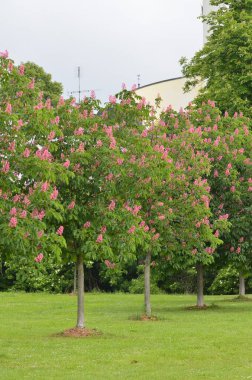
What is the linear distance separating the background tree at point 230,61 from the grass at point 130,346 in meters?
13.6

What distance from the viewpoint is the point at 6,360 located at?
16797mm

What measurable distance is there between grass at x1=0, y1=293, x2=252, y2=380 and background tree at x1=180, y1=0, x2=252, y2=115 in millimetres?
13593

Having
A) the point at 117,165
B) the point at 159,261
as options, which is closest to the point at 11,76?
the point at 117,165

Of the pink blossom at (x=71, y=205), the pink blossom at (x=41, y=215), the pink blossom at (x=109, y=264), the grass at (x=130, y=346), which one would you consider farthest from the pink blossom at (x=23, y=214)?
the pink blossom at (x=109, y=264)

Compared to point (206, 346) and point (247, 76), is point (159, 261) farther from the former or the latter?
point (247, 76)

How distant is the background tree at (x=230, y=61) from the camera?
4159cm

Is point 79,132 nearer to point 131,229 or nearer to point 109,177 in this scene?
point 109,177

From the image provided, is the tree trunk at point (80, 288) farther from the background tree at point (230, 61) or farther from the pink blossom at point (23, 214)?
the background tree at point (230, 61)

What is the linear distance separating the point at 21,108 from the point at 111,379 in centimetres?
588

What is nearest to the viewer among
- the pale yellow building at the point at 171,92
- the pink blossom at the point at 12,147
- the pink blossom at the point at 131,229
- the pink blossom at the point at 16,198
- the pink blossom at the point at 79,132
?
the pink blossom at the point at 16,198

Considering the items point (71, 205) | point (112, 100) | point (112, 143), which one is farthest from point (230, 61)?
point (71, 205)

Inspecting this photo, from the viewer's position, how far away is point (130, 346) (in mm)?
18938

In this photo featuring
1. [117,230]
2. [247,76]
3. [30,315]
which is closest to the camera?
[117,230]

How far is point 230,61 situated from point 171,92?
104 feet
